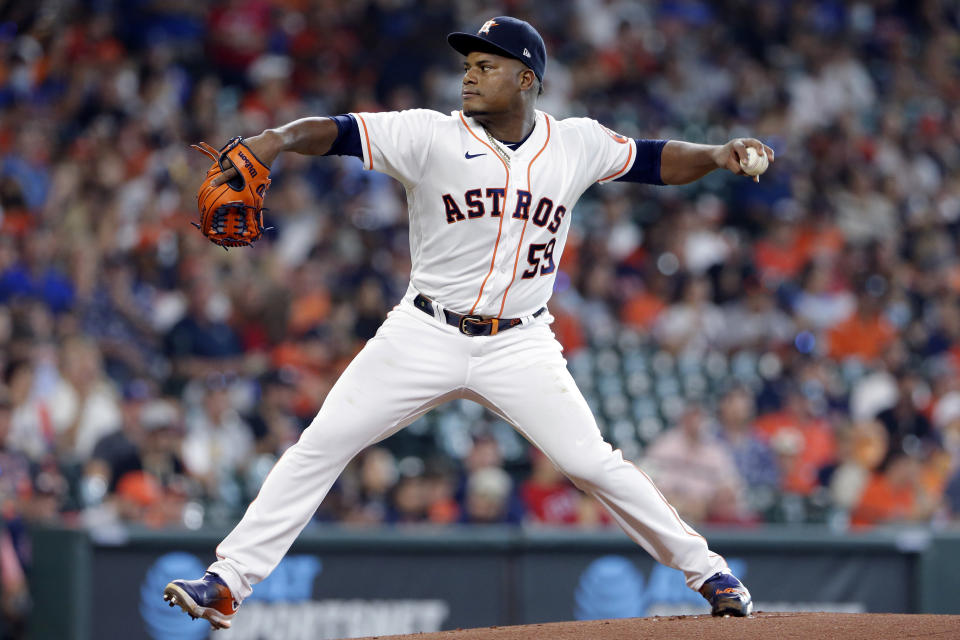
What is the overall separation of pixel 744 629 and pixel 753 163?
1378mm

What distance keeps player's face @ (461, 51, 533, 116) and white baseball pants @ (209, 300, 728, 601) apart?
2.14 feet

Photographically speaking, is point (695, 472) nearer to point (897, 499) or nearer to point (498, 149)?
point (897, 499)

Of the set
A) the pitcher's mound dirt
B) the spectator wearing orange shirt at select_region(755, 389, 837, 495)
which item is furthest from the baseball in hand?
→ the spectator wearing orange shirt at select_region(755, 389, 837, 495)

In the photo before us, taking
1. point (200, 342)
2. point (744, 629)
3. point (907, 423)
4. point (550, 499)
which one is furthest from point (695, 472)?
point (744, 629)

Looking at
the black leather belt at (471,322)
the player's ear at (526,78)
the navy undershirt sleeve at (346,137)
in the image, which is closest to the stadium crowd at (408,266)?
the black leather belt at (471,322)

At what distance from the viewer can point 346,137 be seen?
367cm

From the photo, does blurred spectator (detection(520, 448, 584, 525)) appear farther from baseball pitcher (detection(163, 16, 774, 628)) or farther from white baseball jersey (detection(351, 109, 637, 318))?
white baseball jersey (detection(351, 109, 637, 318))

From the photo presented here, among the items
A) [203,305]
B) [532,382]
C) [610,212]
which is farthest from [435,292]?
[610,212]

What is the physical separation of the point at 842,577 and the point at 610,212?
14.0 ft

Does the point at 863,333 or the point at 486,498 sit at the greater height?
the point at 863,333

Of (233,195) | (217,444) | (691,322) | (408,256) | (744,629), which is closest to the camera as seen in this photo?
(233,195)

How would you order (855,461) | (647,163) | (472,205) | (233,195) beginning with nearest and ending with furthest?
(233,195), (472,205), (647,163), (855,461)

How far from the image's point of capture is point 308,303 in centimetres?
857

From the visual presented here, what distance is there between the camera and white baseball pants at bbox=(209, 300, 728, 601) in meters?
3.63
